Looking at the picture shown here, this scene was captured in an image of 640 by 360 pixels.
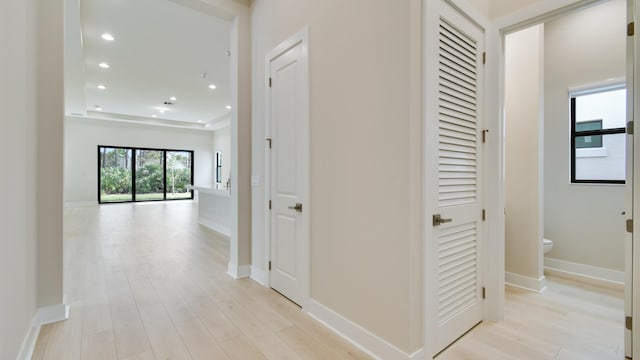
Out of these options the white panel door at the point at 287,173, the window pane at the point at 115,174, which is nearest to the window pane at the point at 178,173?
the window pane at the point at 115,174

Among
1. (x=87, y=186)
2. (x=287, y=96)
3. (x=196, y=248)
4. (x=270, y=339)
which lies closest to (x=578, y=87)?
(x=287, y=96)

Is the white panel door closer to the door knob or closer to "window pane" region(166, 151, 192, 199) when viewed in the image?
the door knob

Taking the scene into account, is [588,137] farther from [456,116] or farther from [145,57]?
[145,57]

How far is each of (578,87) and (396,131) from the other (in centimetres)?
320

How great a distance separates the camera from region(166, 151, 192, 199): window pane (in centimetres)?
1165

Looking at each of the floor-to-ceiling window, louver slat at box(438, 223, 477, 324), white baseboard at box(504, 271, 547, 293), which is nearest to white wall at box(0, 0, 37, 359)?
louver slat at box(438, 223, 477, 324)

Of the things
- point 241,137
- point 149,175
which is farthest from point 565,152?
point 149,175

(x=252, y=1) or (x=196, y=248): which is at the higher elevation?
(x=252, y=1)

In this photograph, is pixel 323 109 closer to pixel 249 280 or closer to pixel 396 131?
pixel 396 131

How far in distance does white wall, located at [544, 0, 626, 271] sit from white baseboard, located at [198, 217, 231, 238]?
5.12 metres

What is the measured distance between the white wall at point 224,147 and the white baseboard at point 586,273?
997 centimetres

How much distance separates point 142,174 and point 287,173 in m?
10.6

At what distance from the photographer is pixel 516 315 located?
239 cm

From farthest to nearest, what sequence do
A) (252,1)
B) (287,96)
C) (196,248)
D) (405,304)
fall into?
(196,248), (252,1), (287,96), (405,304)
